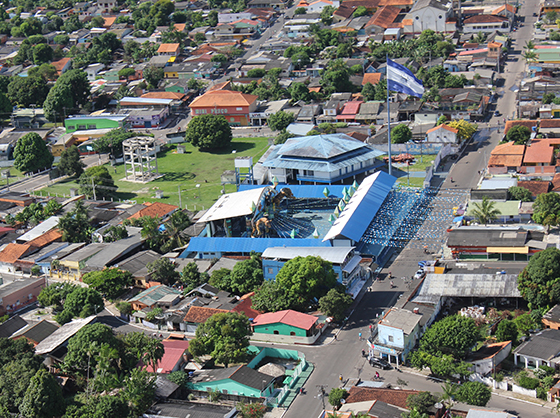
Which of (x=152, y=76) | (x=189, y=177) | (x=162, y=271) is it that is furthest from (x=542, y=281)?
(x=152, y=76)

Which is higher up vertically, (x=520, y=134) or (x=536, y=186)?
(x=520, y=134)

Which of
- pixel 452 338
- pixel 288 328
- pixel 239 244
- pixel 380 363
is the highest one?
pixel 452 338

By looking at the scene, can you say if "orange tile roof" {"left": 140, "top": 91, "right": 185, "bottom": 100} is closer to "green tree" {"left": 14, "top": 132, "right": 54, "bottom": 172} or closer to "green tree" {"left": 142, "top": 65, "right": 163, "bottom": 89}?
"green tree" {"left": 142, "top": 65, "right": 163, "bottom": 89}

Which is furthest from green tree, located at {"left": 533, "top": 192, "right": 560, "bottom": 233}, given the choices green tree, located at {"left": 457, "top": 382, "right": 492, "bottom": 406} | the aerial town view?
green tree, located at {"left": 457, "top": 382, "right": 492, "bottom": 406}

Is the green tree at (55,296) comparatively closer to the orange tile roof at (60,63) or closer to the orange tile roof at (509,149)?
the orange tile roof at (509,149)

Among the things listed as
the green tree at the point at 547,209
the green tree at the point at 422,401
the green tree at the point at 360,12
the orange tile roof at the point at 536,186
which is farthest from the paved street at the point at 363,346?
the green tree at the point at 360,12

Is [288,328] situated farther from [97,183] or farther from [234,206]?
[97,183]
